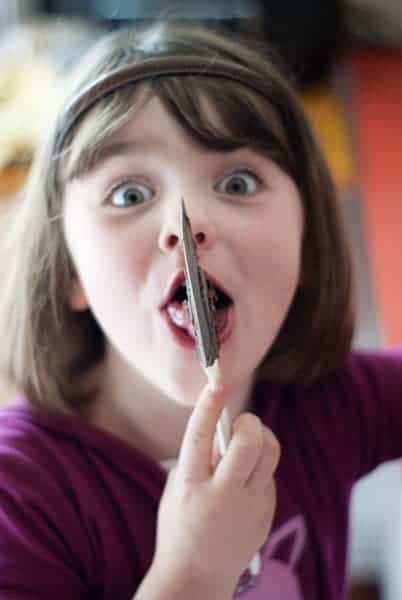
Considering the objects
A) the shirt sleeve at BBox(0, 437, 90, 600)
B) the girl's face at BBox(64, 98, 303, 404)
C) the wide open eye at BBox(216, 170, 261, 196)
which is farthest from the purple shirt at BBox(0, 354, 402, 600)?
the wide open eye at BBox(216, 170, 261, 196)

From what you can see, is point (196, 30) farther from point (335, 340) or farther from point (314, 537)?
point (314, 537)

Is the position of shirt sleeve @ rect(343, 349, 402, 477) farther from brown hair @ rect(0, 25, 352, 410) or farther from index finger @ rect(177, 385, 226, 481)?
index finger @ rect(177, 385, 226, 481)

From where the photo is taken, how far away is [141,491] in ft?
2.15

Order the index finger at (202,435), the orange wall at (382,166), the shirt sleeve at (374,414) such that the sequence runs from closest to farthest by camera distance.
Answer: the index finger at (202,435) < the shirt sleeve at (374,414) < the orange wall at (382,166)

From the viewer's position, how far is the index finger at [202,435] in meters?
0.50

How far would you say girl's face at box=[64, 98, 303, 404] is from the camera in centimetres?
58

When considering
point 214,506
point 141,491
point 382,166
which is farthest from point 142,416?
point 382,166

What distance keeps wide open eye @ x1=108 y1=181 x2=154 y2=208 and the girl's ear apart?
0.33 ft

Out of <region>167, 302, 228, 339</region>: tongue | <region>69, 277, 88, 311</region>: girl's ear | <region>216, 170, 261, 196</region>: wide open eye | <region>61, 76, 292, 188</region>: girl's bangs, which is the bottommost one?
<region>167, 302, 228, 339</region>: tongue

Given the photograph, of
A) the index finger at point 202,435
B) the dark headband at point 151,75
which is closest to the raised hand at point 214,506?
the index finger at point 202,435

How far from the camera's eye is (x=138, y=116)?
0.59 metres

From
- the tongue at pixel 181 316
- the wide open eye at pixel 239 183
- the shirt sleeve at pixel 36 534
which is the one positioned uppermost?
the wide open eye at pixel 239 183

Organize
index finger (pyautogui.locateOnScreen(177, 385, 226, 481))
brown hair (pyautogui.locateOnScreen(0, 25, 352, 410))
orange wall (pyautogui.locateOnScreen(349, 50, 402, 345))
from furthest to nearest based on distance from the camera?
orange wall (pyautogui.locateOnScreen(349, 50, 402, 345)) → brown hair (pyautogui.locateOnScreen(0, 25, 352, 410)) → index finger (pyautogui.locateOnScreen(177, 385, 226, 481))

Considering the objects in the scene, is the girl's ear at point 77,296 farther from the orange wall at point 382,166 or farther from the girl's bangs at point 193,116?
the orange wall at point 382,166
